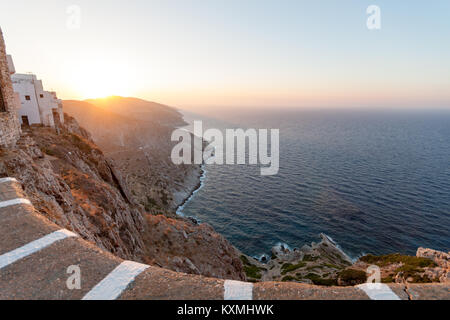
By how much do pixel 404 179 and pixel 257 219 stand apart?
51.5m

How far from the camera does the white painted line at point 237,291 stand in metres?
4.84

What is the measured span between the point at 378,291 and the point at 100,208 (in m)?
20.8

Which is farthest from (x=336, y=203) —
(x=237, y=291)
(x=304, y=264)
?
(x=237, y=291)

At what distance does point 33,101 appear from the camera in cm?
2723

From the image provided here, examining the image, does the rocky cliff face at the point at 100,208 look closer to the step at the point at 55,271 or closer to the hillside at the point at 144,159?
the step at the point at 55,271

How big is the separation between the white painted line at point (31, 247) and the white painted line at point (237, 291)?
506cm

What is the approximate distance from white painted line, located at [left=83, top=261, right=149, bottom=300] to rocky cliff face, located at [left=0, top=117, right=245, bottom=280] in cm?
666

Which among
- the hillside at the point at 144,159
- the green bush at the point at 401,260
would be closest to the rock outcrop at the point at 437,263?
the green bush at the point at 401,260

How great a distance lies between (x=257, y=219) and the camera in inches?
2103

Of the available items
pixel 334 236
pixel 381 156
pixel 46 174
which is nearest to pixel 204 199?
pixel 334 236

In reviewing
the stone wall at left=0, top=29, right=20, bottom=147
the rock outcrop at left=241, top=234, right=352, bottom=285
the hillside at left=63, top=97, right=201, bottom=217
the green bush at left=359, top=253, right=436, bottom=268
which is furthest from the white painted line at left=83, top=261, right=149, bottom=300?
the green bush at left=359, top=253, right=436, bottom=268

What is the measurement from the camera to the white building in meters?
27.0

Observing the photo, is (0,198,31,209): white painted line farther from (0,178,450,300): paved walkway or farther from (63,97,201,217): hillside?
(63,97,201,217): hillside

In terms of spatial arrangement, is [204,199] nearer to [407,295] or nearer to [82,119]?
[407,295]
